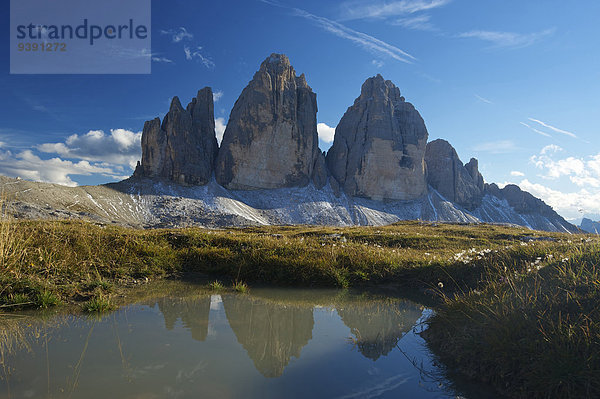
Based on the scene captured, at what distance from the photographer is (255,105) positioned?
395 feet

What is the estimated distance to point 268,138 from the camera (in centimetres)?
12044

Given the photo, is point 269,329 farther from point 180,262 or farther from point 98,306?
point 180,262

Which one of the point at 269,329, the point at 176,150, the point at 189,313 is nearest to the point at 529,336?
the point at 269,329

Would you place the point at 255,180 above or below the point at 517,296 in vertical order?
above

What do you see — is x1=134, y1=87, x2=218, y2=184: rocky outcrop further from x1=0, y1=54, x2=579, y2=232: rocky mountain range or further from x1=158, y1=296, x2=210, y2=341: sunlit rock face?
x1=158, y1=296, x2=210, y2=341: sunlit rock face

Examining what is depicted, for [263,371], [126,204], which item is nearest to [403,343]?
[263,371]

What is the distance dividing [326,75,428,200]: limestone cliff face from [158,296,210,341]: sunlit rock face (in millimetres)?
125266

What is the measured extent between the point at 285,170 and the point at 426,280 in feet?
371

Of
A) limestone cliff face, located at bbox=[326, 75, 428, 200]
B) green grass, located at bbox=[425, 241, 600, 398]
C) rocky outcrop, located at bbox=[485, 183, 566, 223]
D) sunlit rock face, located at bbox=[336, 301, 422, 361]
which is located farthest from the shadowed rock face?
green grass, located at bbox=[425, 241, 600, 398]

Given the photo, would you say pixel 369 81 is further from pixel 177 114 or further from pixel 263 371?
pixel 263 371

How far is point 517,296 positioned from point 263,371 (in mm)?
4379

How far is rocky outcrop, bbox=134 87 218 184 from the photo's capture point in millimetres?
106062

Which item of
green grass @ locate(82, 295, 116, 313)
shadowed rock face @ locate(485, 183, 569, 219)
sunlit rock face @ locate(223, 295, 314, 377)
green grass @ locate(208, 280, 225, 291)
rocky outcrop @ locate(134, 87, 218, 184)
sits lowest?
sunlit rock face @ locate(223, 295, 314, 377)

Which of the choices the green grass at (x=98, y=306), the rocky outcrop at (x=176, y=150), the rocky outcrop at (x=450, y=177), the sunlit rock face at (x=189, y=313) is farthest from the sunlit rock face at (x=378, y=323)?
the rocky outcrop at (x=450, y=177)
